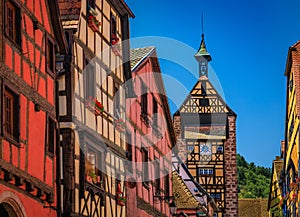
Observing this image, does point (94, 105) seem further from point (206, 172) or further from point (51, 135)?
point (206, 172)

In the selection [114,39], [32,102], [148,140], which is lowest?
[32,102]

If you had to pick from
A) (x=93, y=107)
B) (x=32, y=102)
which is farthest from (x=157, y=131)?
(x=32, y=102)

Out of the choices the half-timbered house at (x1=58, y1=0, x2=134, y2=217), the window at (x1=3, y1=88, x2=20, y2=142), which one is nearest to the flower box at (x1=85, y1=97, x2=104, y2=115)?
the half-timbered house at (x1=58, y1=0, x2=134, y2=217)

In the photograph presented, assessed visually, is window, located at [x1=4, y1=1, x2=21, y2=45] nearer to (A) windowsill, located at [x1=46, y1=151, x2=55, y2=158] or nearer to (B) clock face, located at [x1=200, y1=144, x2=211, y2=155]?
(A) windowsill, located at [x1=46, y1=151, x2=55, y2=158]

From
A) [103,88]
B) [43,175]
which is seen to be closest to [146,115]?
[103,88]

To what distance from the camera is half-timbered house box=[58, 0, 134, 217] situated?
19484 millimetres

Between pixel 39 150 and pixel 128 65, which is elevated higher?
pixel 128 65

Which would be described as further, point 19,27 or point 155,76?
point 155,76

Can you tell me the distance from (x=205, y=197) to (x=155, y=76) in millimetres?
16951

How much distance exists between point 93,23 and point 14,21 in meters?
5.59

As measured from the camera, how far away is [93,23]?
22000 mm

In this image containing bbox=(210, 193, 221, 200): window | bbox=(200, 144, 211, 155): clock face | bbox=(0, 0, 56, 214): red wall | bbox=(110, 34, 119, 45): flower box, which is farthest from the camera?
bbox=(200, 144, 211, 155): clock face

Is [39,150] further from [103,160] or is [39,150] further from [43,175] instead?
[103,160]

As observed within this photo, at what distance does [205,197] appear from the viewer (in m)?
46.9
